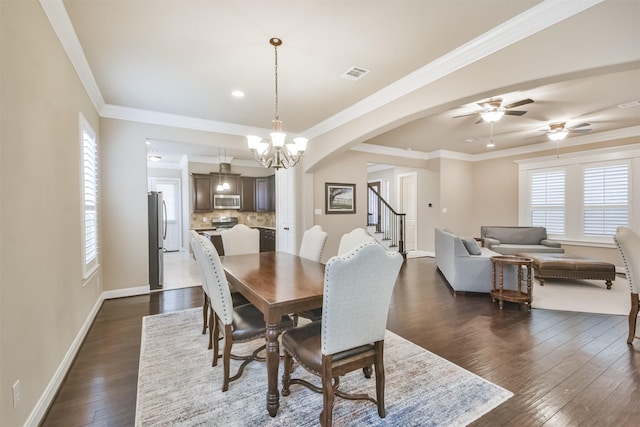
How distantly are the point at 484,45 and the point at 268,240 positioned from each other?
5.72 metres

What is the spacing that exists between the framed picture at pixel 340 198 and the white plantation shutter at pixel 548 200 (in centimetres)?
455

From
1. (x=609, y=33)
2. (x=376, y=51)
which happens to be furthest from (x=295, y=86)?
(x=609, y=33)

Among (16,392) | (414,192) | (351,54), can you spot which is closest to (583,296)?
(351,54)

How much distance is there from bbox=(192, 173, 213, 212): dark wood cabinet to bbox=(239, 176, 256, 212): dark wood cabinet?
0.83m

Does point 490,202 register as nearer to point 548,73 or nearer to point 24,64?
point 548,73

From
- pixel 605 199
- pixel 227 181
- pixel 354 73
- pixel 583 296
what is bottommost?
pixel 583 296

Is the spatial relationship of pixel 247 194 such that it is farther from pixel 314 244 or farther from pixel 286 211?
pixel 314 244

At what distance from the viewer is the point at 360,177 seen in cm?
645

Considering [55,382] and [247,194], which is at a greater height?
[247,194]

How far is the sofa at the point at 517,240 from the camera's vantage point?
5867 millimetres

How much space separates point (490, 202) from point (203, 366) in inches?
317

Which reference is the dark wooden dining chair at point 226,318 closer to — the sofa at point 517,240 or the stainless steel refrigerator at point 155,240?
the stainless steel refrigerator at point 155,240

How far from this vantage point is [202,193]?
761 centimetres

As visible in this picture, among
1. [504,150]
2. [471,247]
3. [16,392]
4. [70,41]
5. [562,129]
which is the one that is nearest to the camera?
[16,392]
